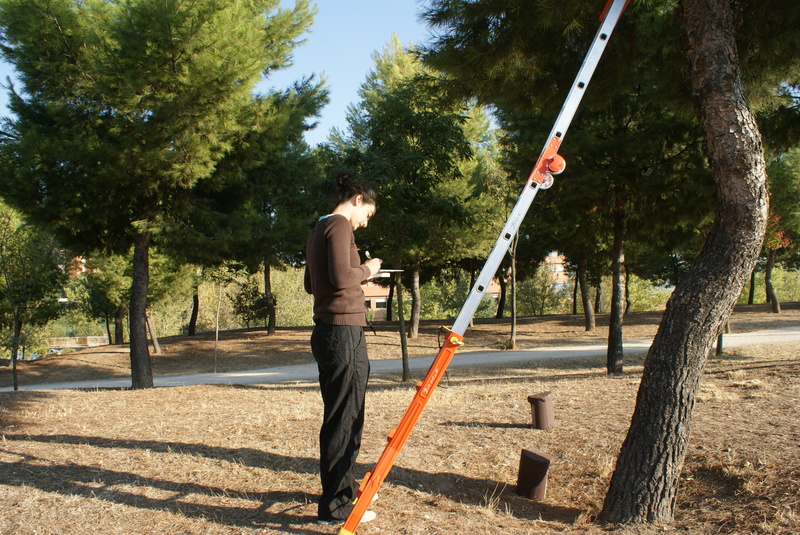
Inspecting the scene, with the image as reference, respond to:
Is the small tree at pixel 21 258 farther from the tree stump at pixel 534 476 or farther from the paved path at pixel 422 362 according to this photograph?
the tree stump at pixel 534 476

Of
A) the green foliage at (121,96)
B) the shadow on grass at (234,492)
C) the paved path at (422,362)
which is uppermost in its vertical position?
the green foliage at (121,96)

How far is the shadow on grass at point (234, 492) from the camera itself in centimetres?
335

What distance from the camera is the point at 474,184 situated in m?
19.4

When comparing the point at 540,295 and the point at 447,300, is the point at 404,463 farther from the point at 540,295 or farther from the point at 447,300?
the point at 447,300

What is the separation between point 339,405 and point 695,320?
79.5 inches

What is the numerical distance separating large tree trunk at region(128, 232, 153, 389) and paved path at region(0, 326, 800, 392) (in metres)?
3.15

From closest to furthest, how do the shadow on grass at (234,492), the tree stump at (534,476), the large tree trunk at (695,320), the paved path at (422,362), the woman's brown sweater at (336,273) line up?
1. the woman's brown sweater at (336,273)
2. the large tree trunk at (695,320)
3. the shadow on grass at (234,492)
4. the tree stump at (534,476)
5. the paved path at (422,362)

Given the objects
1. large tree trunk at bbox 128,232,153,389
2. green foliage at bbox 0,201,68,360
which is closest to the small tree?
green foliage at bbox 0,201,68,360

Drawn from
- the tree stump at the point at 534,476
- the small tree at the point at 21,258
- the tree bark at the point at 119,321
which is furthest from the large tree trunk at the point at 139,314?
the tree bark at the point at 119,321

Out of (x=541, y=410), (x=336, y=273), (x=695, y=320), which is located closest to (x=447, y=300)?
(x=541, y=410)

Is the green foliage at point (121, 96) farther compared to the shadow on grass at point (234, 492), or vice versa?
the green foliage at point (121, 96)

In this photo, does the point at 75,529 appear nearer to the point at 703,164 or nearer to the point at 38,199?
the point at 38,199

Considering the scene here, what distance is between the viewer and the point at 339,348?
310 centimetres

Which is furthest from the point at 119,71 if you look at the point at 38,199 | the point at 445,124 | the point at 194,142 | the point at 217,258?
the point at 445,124
